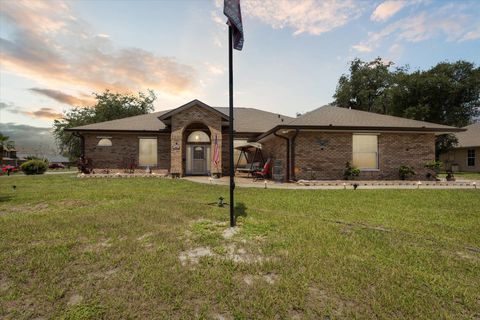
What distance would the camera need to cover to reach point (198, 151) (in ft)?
64.1

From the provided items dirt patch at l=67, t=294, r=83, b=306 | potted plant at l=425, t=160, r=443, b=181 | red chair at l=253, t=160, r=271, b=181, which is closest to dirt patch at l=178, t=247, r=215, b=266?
dirt patch at l=67, t=294, r=83, b=306

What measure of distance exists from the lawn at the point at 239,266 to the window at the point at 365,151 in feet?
28.1

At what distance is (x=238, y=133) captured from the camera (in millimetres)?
19391

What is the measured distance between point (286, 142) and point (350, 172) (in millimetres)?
4094

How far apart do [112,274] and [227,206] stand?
428 centimetres

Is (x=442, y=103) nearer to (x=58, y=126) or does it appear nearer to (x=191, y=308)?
(x=191, y=308)

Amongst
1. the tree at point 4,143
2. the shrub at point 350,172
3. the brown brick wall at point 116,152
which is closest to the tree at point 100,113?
the tree at point 4,143

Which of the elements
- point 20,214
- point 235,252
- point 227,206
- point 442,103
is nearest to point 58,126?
point 20,214

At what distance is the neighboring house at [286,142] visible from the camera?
13836 mm

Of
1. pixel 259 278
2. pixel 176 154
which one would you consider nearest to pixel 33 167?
pixel 176 154

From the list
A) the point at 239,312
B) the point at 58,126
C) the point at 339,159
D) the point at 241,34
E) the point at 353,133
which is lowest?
the point at 239,312

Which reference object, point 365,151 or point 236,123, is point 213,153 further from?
point 365,151

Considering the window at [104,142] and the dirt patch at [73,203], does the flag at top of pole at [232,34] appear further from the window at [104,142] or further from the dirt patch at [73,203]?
the window at [104,142]

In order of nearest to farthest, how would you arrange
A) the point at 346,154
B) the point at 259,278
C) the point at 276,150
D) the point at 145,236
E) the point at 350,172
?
the point at 259,278
the point at 145,236
the point at 350,172
the point at 346,154
the point at 276,150
